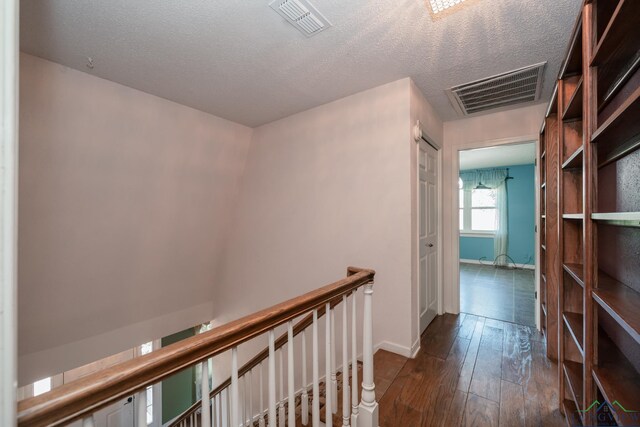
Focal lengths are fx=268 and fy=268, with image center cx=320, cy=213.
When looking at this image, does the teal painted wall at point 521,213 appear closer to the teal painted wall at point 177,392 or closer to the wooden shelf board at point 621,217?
the wooden shelf board at point 621,217

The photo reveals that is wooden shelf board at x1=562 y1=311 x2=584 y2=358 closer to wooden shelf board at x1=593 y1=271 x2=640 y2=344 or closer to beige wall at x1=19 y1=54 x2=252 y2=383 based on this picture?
wooden shelf board at x1=593 y1=271 x2=640 y2=344

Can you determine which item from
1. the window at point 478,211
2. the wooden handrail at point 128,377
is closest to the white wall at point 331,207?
the wooden handrail at point 128,377

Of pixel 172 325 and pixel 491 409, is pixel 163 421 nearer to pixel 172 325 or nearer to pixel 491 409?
pixel 172 325

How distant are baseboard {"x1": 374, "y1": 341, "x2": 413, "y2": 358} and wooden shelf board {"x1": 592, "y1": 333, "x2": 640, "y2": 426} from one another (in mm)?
1264

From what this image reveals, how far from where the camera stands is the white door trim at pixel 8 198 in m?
0.48

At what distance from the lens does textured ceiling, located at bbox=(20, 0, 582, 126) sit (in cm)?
147

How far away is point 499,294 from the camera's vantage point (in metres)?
3.93

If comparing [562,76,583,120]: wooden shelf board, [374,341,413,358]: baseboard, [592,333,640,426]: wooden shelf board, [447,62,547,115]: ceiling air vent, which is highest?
[447,62,547,115]: ceiling air vent

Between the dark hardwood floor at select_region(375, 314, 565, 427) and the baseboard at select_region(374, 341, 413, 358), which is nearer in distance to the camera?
the dark hardwood floor at select_region(375, 314, 565, 427)

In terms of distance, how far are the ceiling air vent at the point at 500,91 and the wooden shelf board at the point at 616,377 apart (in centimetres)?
189

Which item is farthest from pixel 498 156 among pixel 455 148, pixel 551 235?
pixel 551 235

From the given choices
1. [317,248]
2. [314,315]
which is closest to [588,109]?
[314,315]

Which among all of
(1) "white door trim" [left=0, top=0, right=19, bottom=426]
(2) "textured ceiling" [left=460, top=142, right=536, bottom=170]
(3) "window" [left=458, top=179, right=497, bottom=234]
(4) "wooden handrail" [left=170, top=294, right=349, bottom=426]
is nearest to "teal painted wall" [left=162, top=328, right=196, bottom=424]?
(4) "wooden handrail" [left=170, top=294, right=349, bottom=426]

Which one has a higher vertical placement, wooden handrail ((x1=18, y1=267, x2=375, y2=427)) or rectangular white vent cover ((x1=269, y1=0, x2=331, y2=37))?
rectangular white vent cover ((x1=269, y1=0, x2=331, y2=37))
